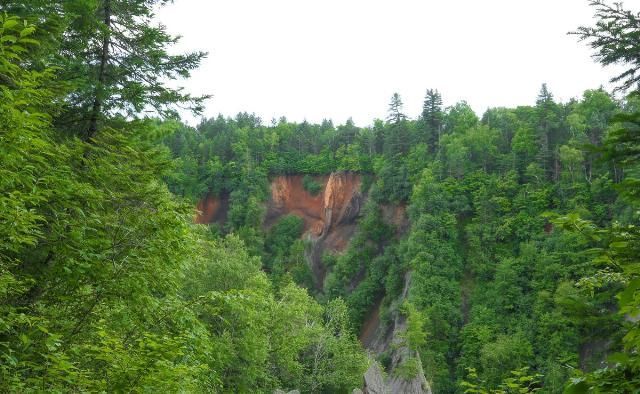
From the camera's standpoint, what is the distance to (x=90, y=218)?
626 centimetres

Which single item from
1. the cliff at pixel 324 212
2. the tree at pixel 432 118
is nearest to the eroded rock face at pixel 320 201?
the cliff at pixel 324 212

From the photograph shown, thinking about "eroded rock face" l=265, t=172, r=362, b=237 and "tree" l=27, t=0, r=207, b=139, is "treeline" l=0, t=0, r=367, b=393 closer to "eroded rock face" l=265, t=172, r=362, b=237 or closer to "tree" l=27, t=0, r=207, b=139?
"tree" l=27, t=0, r=207, b=139

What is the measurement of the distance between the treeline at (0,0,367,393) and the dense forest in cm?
4

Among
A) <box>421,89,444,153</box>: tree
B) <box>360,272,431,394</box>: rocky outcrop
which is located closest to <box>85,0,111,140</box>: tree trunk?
<box>360,272,431,394</box>: rocky outcrop

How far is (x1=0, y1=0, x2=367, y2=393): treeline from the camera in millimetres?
4984

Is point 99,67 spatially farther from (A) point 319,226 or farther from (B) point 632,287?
(A) point 319,226

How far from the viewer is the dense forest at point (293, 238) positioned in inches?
198

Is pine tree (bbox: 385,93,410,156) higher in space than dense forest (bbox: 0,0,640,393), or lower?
higher

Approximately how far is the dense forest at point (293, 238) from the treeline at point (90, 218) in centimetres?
4

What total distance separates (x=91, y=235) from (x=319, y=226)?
227ft

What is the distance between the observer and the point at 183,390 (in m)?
6.22

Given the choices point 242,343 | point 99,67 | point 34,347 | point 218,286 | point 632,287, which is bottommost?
point 242,343

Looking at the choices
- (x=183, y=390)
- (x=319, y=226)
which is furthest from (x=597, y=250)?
(x=319, y=226)

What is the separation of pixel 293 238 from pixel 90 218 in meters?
68.6
